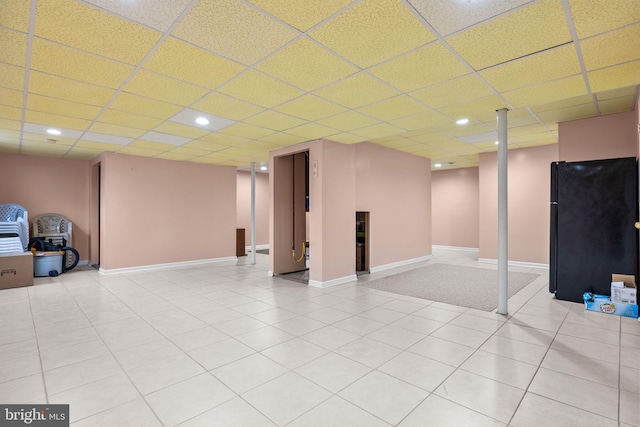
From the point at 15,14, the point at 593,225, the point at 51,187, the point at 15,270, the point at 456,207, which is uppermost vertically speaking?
the point at 15,14

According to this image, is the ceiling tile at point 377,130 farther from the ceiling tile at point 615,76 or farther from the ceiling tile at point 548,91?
the ceiling tile at point 615,76

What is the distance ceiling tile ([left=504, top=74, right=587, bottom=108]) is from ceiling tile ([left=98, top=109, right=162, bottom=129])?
16.2ft

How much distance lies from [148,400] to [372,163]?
6.49m

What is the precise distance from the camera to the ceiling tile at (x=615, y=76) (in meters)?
3.06

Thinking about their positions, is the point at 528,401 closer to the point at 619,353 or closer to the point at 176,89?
the point at 619,353

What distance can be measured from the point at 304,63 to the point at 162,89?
174 centimetres

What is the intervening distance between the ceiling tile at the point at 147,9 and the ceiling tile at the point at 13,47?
925 mm

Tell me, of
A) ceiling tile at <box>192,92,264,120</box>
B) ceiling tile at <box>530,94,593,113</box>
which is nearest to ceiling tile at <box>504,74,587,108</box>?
ceiling tile at <box>530,94,593,113</box>

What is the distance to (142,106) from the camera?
4.08m

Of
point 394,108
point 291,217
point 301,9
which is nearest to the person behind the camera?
point 301,9

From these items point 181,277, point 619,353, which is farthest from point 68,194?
point 619,353

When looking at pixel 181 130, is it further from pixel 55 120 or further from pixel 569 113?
pixel 569 113

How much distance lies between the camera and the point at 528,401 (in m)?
2.28

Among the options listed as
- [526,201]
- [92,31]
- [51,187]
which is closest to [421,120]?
[92,31]
